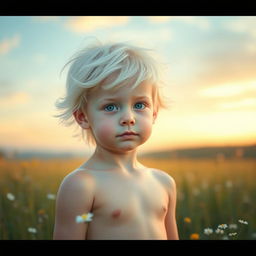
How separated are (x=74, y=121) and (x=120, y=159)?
1.22ft

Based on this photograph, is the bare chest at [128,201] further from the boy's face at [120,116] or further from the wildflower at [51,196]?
the wildflower at [51,196]

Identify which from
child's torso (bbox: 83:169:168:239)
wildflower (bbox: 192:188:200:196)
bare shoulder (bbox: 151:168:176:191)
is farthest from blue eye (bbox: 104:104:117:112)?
wildflower (bbox: 192:188:200:196)

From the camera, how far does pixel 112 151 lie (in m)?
2.44

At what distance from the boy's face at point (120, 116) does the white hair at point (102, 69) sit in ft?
0.15

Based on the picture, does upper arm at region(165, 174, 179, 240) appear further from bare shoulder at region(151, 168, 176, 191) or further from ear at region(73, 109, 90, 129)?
ear at region(73, 109, 90, 129)

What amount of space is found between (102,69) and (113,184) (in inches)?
22.7

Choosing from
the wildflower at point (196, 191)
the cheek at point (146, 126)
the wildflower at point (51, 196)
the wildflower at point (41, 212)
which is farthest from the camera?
the wildflower at point (196, 191)

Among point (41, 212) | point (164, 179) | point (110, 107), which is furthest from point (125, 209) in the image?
point (41, 212)

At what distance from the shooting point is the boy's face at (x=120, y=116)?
2340 mm

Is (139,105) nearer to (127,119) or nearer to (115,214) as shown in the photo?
(127,119)

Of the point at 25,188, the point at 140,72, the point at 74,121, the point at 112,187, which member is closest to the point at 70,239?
the point at 112,187

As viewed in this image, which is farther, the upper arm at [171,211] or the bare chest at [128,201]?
the upper arm at [171,211]

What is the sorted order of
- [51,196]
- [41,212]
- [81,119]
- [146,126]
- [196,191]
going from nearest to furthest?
[146,126], [81,119], [41,212], [51,196], [196,191]

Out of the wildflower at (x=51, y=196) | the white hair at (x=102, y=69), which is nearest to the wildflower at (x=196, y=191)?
the wildflower at (x=51, y=196)
